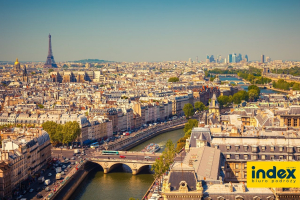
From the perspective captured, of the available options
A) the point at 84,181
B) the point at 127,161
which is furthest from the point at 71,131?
the point at 84,181

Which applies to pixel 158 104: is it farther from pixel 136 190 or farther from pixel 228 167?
pixel 228 167

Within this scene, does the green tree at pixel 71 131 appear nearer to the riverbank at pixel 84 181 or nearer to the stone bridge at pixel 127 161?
the stone bridge at pixel 127 161

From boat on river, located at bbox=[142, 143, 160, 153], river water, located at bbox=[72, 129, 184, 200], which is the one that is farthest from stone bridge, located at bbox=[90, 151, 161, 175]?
boat on river, located at bbox=[142, 143, 160, 153]

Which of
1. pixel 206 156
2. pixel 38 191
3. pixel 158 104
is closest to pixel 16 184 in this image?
pixel 38 191

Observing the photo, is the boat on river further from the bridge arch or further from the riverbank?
the riverbank

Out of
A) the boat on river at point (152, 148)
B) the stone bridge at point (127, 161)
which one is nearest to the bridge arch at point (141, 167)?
the stone bridge at point (127, 161)
